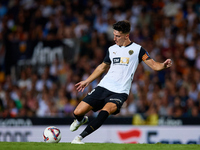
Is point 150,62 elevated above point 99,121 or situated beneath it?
A: elevated above

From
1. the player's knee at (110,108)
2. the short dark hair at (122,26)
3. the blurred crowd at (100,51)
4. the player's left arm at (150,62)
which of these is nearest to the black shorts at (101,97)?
the player's knee at (110,108)

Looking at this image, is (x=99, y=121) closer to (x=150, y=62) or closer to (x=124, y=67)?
(x=124, y=67)

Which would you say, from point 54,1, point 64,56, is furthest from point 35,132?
point 54,1

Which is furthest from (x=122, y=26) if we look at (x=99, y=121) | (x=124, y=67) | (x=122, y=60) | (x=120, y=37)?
(x=99, y=121)

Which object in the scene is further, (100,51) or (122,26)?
(100,51)

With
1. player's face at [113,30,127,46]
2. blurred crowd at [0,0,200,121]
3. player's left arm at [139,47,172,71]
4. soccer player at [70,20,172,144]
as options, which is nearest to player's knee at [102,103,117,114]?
soccer player at [70,20,172,144]

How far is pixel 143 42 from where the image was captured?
45.9 feet

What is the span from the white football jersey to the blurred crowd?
4.23 meters

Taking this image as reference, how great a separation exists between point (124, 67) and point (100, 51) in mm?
6956

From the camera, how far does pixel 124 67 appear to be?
707 cm

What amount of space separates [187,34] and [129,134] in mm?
4873

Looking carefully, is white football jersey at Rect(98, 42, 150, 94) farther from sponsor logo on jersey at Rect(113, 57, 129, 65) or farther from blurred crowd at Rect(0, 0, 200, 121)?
blurred crowd at Rect(0, 0, 200, 121)

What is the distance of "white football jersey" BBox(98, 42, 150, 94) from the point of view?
23.2 feet

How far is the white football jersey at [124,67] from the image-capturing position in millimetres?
7062
